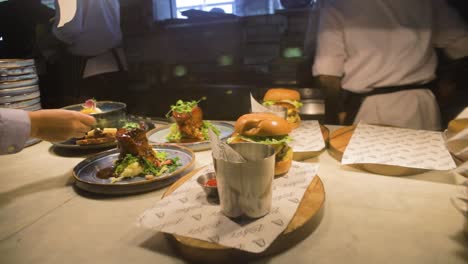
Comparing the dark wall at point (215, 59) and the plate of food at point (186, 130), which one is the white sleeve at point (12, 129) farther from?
the dark wall at point (215, 59)

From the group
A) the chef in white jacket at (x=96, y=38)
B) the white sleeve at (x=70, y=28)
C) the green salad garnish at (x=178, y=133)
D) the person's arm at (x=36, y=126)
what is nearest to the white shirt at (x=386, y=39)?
the green salad garnish at (x=178, y=133)

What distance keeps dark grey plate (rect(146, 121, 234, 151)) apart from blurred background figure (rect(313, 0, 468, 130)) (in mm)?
1116

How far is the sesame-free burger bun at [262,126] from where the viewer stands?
56.7 inches

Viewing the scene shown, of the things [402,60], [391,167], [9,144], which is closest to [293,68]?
[402,60]

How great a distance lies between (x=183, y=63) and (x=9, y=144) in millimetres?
2107

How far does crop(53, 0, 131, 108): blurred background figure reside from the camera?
8.84ft

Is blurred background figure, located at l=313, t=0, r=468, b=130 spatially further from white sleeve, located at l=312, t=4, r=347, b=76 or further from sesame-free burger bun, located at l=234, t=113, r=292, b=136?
sesame-free burger bun, located at l=234, t=113, r=292, b=136

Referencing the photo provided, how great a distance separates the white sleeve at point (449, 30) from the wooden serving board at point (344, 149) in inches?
50.9

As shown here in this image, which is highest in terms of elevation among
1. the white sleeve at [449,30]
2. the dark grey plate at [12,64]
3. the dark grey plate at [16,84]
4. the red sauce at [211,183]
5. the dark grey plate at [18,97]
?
the white sleeve at [449,30]

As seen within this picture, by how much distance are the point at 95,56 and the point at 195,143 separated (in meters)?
1.66

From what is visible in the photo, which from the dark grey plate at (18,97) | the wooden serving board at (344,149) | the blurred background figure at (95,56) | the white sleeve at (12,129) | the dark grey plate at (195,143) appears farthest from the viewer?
the blurred background figure at (95,56)

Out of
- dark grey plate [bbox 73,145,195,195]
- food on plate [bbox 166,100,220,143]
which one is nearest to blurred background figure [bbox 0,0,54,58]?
food on plate [bbox 166,100,220,143]

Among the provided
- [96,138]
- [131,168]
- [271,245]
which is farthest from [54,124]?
[271,245]

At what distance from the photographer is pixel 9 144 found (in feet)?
4.28
